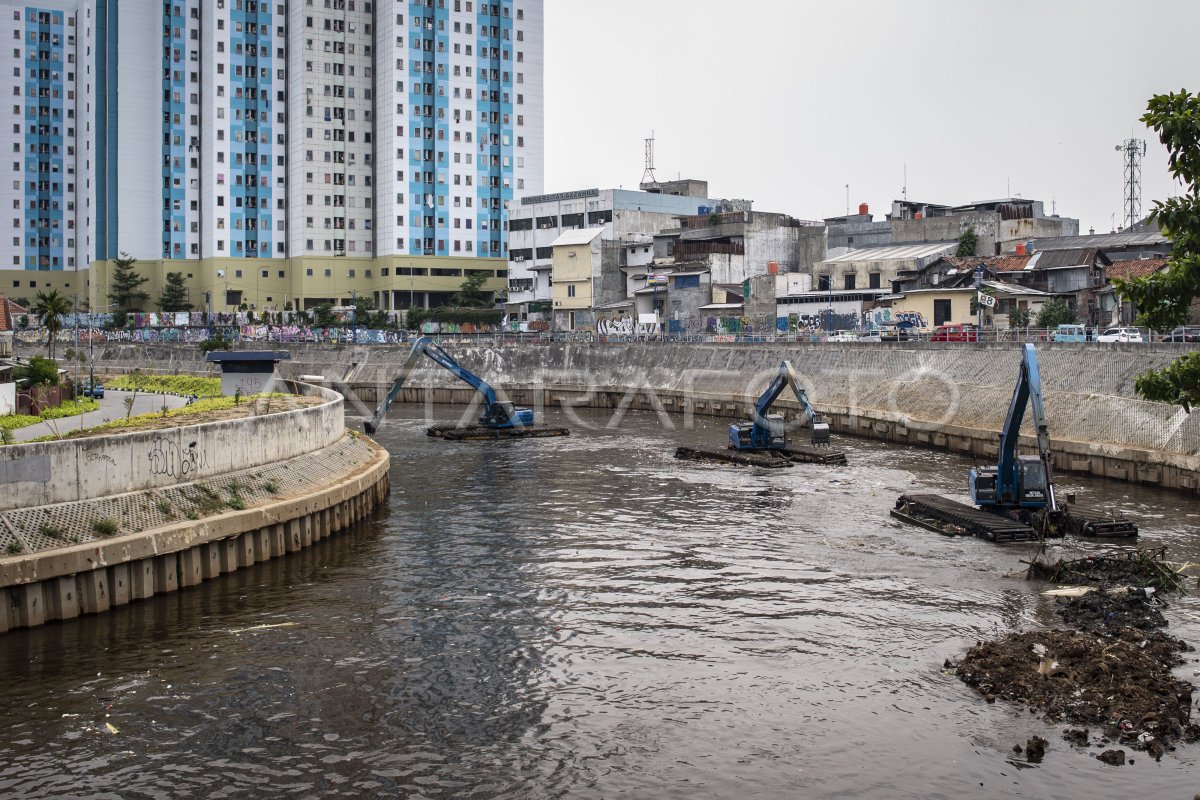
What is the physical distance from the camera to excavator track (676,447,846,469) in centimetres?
Answer: 5422

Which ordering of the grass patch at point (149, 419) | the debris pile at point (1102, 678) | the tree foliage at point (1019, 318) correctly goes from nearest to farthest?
the debris pile at point (1102, 678), the grass patch at point (149, 419), the tree foliage at point (1019, 318)

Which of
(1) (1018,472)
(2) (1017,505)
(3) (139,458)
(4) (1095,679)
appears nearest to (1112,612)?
(4) (1095,679)

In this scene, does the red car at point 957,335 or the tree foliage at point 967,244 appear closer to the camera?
the red car at point 957,335

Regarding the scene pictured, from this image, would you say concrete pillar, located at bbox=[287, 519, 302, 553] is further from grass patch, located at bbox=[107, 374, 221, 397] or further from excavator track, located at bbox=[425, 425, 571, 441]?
excavator track, located at bbox=[425, 425, 571, 441]

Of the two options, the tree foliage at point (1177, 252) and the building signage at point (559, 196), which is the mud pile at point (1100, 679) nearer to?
the tree foliage at point (1177, 252)

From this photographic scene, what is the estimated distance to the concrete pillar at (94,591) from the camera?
86.0ft

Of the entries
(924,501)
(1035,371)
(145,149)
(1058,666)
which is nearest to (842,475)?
(924,501)

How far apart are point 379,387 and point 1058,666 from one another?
86981mm

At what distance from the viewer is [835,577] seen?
3169 cm

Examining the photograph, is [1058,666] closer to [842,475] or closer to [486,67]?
[842,475]

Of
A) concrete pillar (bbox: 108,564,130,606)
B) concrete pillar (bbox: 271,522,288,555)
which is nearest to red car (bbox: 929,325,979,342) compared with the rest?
concrete pillar (bbox: 271,522,288,555)

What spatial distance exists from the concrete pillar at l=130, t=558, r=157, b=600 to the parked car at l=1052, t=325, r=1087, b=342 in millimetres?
48711

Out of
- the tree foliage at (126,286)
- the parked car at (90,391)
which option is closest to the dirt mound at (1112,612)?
the parked car at (90,391)

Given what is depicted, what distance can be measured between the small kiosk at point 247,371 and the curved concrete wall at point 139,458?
71.8 feet
